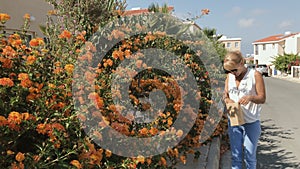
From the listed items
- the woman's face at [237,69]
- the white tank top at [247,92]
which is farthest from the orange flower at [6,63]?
the white tank top at [247,92]

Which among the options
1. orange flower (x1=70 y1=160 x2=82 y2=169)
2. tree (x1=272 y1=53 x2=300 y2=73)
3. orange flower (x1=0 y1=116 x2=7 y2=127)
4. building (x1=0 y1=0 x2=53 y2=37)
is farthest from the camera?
Answer: tree (x1=272 y1=53 x2=300 y2=73)

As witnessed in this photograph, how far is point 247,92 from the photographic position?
3.47 metres

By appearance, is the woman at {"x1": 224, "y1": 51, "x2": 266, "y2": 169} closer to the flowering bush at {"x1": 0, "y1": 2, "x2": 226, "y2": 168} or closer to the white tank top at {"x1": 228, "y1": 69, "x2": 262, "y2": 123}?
the white tank top at {"x1": 228, "y1": 69, "x2": 262, "y2": 123}

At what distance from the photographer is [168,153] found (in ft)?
8.68

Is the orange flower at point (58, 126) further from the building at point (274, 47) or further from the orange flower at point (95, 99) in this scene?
the building at point (274, 47)

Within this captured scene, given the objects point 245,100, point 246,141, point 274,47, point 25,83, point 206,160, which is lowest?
point 206,160

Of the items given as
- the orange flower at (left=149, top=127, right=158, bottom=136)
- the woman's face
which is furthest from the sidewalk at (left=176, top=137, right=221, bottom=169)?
the orange flower at (left=149, top=127, right=158, bottom=136)

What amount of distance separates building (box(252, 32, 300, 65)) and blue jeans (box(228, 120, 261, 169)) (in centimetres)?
4377

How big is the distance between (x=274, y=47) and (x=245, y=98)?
55.4 metres

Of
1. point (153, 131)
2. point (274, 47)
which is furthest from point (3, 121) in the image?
point (274, 47)

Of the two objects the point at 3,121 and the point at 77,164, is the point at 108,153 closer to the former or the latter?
the point at 77,164

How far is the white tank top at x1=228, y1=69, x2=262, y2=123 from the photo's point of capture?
3461 mm

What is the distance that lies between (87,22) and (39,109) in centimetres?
160

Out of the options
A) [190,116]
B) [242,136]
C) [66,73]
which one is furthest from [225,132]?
[66,73]
